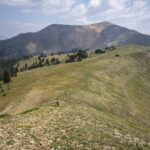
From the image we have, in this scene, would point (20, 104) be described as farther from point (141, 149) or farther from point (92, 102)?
point (141, 149)

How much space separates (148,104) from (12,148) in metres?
56.2

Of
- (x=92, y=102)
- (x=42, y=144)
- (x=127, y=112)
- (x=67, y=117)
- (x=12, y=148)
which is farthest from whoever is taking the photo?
(x=127, y=112)

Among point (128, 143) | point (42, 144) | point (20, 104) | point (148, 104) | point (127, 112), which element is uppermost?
point (42, 144)

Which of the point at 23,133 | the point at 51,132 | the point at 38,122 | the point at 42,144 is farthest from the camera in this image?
the point at 38,122

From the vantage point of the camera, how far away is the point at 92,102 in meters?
36.6

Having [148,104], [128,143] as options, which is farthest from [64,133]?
[148,104]

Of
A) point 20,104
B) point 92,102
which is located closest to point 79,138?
point 92,102

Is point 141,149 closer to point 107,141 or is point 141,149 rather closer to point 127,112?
point 107,141

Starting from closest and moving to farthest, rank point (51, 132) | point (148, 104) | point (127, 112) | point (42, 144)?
point (42, 144)
point (51, 132)
point (127, 112)
point (148, 104)

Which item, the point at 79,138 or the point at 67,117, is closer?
the point at 79,138

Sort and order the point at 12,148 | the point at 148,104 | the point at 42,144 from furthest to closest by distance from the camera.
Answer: the point at 148,104
the point at 42,144
the point at 12,148

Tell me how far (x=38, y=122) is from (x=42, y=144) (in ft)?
20.5

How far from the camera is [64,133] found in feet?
50.8

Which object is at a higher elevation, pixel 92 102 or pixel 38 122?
pixel 38 122
